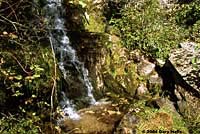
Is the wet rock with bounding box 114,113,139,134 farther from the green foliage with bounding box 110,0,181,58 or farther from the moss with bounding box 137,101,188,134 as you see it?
the green foliage with bounding box 110,0,181,58

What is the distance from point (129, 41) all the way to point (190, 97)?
6.98 feet

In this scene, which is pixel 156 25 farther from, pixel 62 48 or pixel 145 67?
pixel 62 48

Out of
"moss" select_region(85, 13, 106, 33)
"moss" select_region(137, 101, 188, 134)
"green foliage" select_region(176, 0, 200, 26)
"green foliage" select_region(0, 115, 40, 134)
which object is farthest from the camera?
"green foliage" select_region(176, 0, 200, 26)

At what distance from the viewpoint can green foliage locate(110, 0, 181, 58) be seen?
7.75 metres

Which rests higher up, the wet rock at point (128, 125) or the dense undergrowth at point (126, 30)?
the dense undergrowth at point (126, 30)

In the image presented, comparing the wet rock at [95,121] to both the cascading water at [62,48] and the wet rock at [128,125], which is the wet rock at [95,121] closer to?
the wet rock at [128,125]

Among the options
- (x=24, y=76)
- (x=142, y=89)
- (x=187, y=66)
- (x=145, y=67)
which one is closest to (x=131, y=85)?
(x=142, y=89)

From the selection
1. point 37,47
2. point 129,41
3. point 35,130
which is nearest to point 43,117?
point 35,130

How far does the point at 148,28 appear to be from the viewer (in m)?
7.98

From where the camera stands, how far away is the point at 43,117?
566cm

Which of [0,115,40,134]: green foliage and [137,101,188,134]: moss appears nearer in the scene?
[0,115,40,134]: green foliage

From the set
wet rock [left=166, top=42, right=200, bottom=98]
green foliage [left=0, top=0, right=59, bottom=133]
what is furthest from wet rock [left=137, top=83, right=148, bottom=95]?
green foliage [left=0, top=0, right=59, bottom=133]

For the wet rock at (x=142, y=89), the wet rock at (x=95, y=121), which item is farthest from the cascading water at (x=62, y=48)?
the wet rock at (x=142, y=89)

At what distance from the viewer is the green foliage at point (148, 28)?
775 cm
